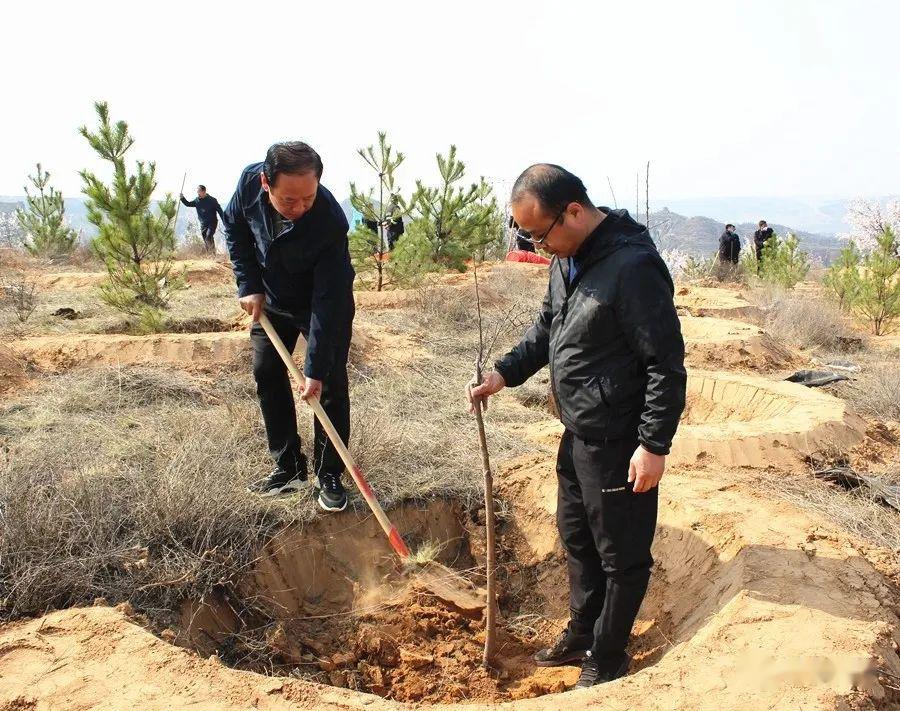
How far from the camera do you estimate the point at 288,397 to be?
371 cm

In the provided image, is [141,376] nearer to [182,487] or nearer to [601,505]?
[182,487]

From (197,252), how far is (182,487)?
54.1 ft

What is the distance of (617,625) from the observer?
8.27 ft

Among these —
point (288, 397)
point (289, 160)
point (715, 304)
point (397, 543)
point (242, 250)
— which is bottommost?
point (397, 543)

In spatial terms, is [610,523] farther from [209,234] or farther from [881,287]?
[209,234]

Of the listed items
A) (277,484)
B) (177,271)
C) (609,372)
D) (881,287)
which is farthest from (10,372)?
(881,287)

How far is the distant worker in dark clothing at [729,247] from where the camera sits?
1599 centimetres

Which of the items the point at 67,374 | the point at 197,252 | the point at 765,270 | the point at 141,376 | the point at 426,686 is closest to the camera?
the point at 426,686

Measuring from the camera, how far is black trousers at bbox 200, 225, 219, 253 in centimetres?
1585

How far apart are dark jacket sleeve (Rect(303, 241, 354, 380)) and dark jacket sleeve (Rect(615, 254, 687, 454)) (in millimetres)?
1490

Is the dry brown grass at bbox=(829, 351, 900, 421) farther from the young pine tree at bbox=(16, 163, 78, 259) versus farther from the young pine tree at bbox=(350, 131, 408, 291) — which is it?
the young pine tree at bbox=(16, 163, 78, 259)

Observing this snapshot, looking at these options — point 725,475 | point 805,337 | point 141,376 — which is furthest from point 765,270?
point 141,376

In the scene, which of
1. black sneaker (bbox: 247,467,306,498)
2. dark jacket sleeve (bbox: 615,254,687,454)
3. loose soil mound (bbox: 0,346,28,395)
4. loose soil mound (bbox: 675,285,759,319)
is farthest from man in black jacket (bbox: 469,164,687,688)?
loose soil mound (bbox: 675,285,759,319)

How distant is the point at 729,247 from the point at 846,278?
14.5 ft
